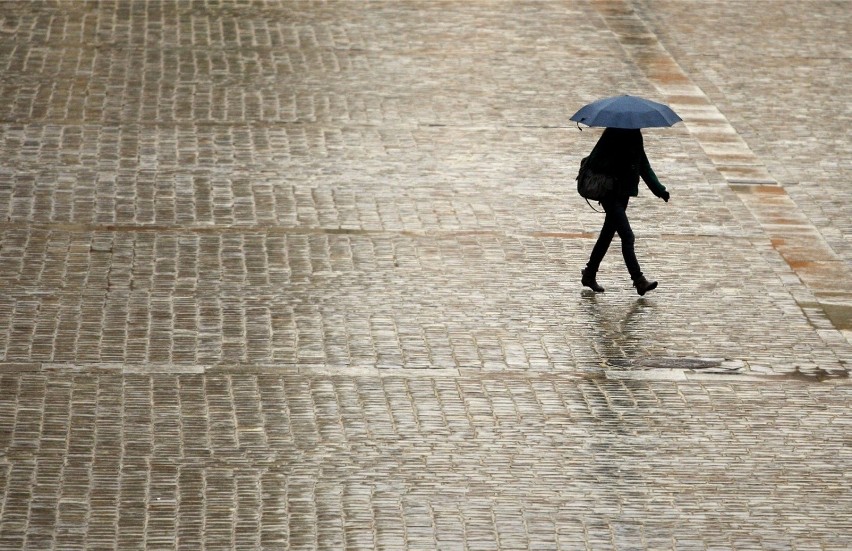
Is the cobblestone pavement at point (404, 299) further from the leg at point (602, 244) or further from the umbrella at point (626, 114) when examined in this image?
the umbrella at point (626, 114)

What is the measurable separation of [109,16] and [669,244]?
9.33 metres

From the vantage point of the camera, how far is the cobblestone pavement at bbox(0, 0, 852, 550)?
8.21 m

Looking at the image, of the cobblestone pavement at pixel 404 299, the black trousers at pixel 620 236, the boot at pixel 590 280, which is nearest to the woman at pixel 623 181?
the black trousers at pixel 620 236

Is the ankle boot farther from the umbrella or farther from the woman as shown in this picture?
the umbrella

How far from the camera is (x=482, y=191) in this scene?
13203 mm

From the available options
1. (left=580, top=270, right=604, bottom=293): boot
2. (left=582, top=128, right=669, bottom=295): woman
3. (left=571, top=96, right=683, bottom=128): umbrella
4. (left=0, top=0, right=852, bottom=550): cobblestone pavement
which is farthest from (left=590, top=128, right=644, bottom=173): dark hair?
(left=0, top=0, right=852, bottom=550): cobblestone pavement

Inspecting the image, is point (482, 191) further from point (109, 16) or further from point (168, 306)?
point (109, 16)

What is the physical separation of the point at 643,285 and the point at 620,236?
1.37 feet

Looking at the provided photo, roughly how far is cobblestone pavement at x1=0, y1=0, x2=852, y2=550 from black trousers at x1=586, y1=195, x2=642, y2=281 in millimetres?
245

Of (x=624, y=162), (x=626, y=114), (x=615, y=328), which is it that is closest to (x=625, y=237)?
(x=624, y=162)

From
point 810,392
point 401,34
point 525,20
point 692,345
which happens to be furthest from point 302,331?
point 525,20

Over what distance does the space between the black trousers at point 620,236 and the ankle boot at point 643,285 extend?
3 cm

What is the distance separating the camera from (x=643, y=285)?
11.1m

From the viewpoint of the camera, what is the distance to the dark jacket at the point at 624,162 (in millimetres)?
10992
